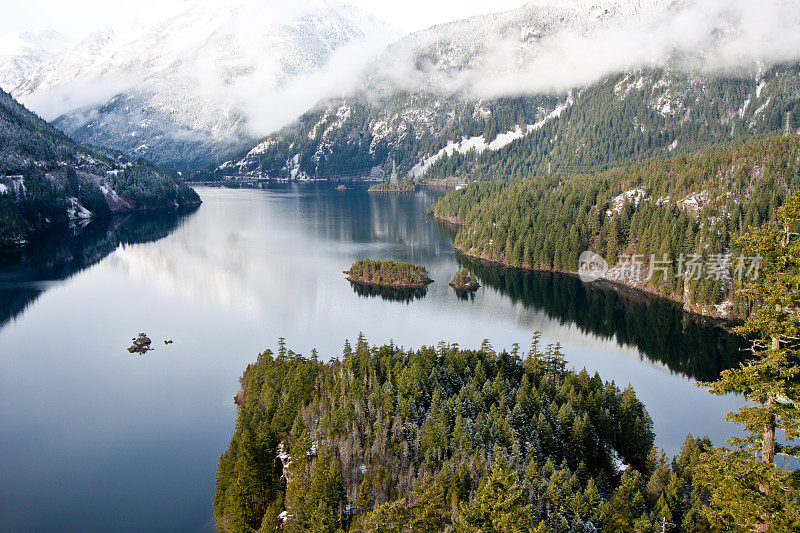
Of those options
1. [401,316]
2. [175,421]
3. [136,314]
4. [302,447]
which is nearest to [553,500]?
[302,447]

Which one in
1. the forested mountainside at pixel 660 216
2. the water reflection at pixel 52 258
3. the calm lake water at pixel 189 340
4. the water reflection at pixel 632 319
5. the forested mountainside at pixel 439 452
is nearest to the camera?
the forested mountainside at pixel 439 452

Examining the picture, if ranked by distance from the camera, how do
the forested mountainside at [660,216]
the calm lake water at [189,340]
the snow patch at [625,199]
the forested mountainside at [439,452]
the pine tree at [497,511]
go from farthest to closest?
the snow patch at [625,199] → the forested mountainside at [660,216] → the calm lake water at [189,340] → the forested mountainside at [439,452] → the pine tree at [497,511]

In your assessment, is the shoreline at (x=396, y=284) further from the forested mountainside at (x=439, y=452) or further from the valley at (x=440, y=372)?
the forested mountainside at (x=439, y=452)

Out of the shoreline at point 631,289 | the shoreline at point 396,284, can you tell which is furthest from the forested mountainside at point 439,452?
the shoreline at point 396,284

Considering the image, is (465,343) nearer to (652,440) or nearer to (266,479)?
(652,440)

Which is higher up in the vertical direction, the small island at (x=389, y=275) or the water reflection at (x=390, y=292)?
the small island at (x=389, y=275)

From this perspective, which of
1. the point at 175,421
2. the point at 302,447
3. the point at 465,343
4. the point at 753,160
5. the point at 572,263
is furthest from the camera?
the point at 572,263

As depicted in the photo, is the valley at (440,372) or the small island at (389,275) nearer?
the valley at (440,372)

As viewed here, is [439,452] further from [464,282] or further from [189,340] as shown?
[464,282]
